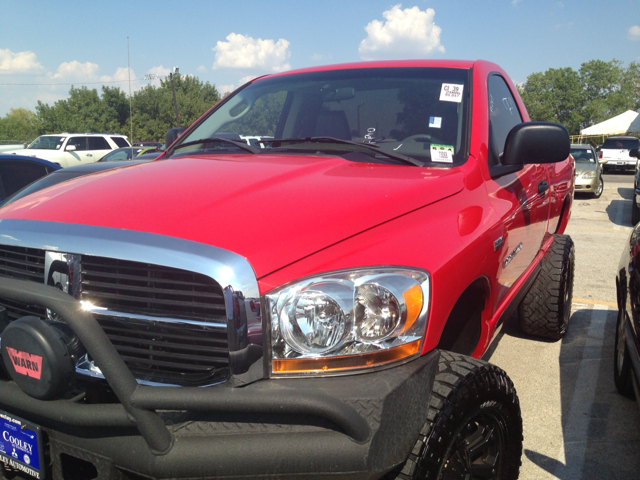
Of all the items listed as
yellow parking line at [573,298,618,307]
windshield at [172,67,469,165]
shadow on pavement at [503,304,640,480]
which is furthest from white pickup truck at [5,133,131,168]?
shadow on pavement at [503,304,640,480]

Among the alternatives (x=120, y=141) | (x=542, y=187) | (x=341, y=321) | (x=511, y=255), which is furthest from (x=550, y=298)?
(x=120, y=141)

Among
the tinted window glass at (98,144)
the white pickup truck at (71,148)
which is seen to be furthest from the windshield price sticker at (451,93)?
the tinted window glass at (98,144)

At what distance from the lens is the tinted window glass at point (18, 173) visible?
16.6ft

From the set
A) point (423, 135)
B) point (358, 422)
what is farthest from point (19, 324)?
point (423, 135)

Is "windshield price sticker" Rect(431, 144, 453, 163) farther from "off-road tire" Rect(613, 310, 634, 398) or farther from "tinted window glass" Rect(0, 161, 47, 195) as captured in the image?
"tinted window glass" Rect(0, 161, 47, 195)

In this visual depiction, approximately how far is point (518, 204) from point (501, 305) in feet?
1.72

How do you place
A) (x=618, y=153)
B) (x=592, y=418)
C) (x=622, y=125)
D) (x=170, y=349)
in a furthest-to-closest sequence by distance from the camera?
(x=622, y=125)
(x=618, y=153)
(x=592, y=418)
(x=170, y=349)

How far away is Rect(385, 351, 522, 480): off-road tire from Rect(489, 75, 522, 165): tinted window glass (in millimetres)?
1178

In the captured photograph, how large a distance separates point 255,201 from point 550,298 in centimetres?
269

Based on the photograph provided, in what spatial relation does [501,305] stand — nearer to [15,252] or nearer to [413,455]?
[413,455]

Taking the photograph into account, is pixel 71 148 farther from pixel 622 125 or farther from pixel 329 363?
pixel 622 125

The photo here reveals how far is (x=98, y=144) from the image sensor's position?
19797 millimetres

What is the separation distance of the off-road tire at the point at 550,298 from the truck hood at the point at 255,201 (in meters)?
1.81

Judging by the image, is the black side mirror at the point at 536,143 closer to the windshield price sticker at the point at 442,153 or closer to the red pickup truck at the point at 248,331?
the windshield price sticker at the point at 442,153
